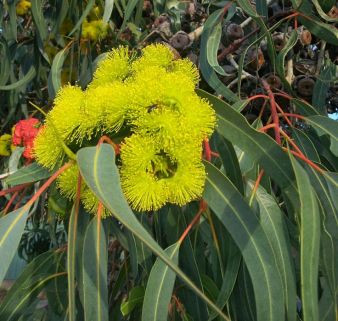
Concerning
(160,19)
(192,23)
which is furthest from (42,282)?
(192,23)

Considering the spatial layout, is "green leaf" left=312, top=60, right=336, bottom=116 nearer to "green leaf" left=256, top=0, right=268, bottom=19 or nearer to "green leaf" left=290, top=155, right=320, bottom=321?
"green leaf" left=256, top=0, right=268, bottom=19

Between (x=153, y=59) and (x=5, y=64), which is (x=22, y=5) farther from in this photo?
(x=153, y=59)

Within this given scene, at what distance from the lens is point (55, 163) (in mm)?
723

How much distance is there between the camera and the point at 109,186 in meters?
0.57

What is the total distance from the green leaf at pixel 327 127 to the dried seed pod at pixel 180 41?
0.44 m

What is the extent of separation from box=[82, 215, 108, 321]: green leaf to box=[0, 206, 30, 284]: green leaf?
0.30 ft

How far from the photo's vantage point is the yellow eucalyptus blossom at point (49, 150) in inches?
28.0

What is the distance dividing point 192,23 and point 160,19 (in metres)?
0.15

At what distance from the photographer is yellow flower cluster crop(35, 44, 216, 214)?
2.10 feet

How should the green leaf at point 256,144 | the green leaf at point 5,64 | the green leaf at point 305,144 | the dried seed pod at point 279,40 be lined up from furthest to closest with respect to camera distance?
1. the green leaf at point 5,64
2. the dried seed pod at point 279,40
3. the green leaf at point 305,144
4. the green leaf at point 256,144

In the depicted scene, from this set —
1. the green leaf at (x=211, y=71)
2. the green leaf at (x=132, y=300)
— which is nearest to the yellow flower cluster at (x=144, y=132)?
the green leaf at (x=132, y=300)

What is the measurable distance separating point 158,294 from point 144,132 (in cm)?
23

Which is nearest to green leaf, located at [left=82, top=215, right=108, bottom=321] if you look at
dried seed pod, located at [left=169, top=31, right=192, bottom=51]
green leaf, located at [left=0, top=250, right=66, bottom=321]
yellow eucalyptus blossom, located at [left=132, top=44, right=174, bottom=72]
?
yellow eucalyptus blossom, located at [left=132, top=44, right=174, bottom=72]

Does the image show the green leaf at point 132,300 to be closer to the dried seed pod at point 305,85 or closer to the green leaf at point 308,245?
the green leaf at point 308,245
